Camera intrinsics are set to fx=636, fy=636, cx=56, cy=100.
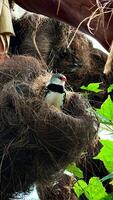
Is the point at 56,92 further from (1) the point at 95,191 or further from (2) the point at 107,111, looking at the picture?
(1) the point at 95,191

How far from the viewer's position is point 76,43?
1994 millimetres

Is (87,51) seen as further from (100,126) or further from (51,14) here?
(100,126)

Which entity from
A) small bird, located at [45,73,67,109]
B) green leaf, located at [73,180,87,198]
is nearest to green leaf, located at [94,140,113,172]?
small bird, located at [45,73,67,109]

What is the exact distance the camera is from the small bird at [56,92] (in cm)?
114

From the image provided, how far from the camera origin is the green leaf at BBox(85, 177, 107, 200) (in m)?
1.30

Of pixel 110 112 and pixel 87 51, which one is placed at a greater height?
pixel 110 112

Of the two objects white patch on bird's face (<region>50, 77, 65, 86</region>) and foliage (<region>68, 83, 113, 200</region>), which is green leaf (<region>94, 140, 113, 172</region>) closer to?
foliage (<region>68, 83, 113, 200</region>)

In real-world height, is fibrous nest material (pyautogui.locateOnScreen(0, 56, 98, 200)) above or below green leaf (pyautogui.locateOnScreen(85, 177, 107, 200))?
above

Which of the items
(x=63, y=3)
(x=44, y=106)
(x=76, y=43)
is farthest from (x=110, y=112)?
(x=76, y=43)

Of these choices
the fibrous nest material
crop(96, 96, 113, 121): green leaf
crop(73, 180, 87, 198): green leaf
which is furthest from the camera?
crop(73, 180, 87, 198): green leaf

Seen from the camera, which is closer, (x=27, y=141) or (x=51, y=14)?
(x=27, y=141)

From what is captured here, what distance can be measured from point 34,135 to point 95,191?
28 cm

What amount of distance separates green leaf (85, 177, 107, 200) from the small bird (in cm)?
24

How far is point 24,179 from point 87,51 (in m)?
0.96
